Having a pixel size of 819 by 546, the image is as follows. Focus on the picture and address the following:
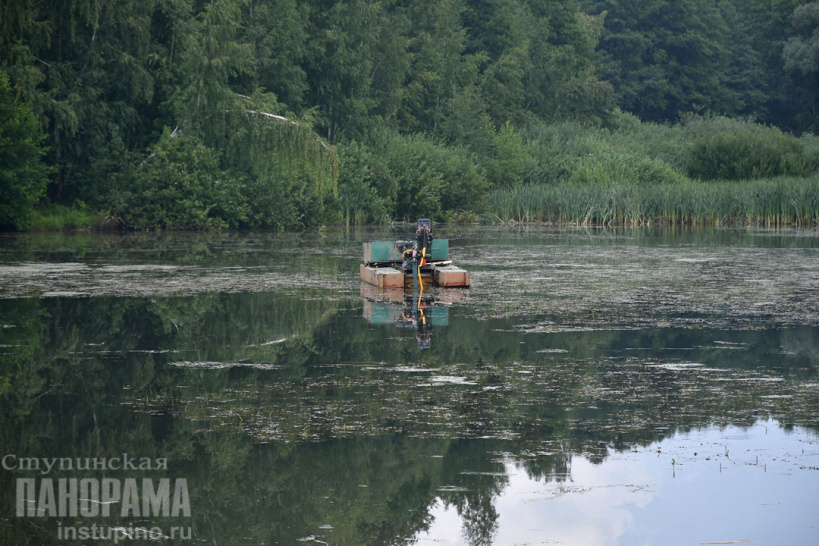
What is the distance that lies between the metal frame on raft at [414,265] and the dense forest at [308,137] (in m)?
18.5

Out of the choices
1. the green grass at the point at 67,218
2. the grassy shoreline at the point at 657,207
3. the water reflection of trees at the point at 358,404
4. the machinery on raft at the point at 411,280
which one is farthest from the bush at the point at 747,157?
the water reflection of trees at the point at 358,404

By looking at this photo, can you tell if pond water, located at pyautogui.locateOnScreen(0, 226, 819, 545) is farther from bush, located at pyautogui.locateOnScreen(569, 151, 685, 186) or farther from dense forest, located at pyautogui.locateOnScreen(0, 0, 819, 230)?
bush, located at pyautogui.locateOnScreen(569, 151, 685, 186)

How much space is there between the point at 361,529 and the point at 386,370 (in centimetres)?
464

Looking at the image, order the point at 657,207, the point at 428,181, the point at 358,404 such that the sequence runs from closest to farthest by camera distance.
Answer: the point at 358,404 → the point at 657,207 → the point at 428,181

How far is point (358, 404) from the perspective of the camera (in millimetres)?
9086

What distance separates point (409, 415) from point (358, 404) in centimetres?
59

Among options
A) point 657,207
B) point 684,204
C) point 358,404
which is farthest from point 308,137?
point 358,404

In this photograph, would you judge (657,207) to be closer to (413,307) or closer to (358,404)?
(413,307)

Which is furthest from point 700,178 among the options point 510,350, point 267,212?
point 510,350

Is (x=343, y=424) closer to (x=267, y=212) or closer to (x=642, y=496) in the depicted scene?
(x=642, y=496)

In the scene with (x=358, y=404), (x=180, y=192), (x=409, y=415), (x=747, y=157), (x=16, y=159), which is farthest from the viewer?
(x=747, y=157)

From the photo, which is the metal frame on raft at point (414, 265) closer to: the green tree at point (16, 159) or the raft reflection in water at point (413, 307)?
the raft reflection in water at point (413, 307)

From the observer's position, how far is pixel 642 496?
673cm

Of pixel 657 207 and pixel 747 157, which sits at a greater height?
pixel 747 157
